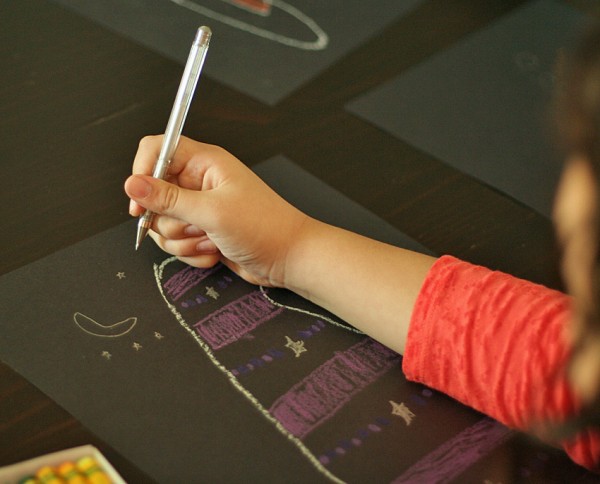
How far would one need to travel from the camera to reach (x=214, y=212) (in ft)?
2.51

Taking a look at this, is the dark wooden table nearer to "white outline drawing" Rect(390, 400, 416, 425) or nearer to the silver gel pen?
the silver gel pen

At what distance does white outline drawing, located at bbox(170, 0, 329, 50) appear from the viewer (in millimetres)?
1101

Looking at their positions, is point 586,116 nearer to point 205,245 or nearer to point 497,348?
point 497,348

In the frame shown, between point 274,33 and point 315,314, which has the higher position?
point 274,33

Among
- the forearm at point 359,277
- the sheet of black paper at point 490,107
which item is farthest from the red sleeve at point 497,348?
the sheet of black paper at point 490,107

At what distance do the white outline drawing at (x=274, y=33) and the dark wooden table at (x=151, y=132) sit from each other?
1.9 inches

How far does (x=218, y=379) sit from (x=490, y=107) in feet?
1.79

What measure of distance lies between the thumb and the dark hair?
0.34m

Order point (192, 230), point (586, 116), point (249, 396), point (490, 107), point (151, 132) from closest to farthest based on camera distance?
point (586, 116) < point (249, 396) < point (192, 230) < point (151, 132) < point (490, 107)

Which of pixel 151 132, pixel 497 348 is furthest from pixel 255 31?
pixel 497 348

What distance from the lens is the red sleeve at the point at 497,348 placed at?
26.8 inches

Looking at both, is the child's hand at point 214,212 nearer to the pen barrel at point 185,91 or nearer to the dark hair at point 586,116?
the pen barrel at point 185,91

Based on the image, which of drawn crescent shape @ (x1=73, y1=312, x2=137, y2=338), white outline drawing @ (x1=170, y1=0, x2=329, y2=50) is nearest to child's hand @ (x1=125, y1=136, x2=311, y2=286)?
drawn crescent shape @ (x1=73, y1=312, x2=137, y2=338)

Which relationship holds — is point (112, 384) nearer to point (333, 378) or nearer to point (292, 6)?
point (333, 378)
